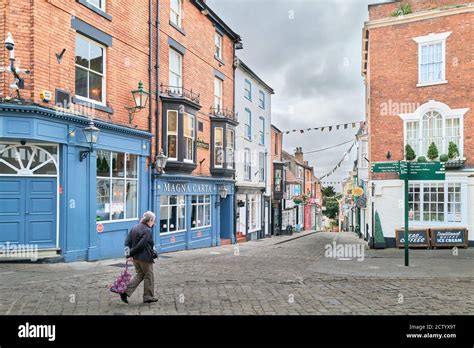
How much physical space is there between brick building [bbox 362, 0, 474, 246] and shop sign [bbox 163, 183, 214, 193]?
7.97m

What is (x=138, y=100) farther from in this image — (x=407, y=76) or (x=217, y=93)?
(x=407, y=76)

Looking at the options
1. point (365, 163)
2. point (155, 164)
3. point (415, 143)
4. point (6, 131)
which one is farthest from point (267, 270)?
point (365, 163)

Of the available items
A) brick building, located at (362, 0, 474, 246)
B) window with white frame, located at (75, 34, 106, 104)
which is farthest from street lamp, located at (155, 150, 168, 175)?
brick building, located at (362, 0, 474, 246)

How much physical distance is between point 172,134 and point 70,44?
19.2 ft

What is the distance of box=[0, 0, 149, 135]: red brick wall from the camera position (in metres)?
10.6

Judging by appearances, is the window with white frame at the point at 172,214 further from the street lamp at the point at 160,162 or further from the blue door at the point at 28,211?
the blue door at the point at 28,211

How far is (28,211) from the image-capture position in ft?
35.9

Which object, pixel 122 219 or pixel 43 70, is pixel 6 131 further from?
pixel 122 219

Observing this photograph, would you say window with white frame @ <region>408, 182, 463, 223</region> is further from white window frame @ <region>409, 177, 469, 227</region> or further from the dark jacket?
the dark jacket

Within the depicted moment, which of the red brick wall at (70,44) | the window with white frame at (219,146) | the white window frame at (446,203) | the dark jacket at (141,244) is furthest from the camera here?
the window with white frame at (219,146)

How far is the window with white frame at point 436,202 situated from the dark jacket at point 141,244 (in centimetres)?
1406

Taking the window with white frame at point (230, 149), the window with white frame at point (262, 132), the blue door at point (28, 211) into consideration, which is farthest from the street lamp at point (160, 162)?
the window with white frame at point (262, 132)

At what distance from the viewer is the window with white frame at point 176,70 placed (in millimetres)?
17481
